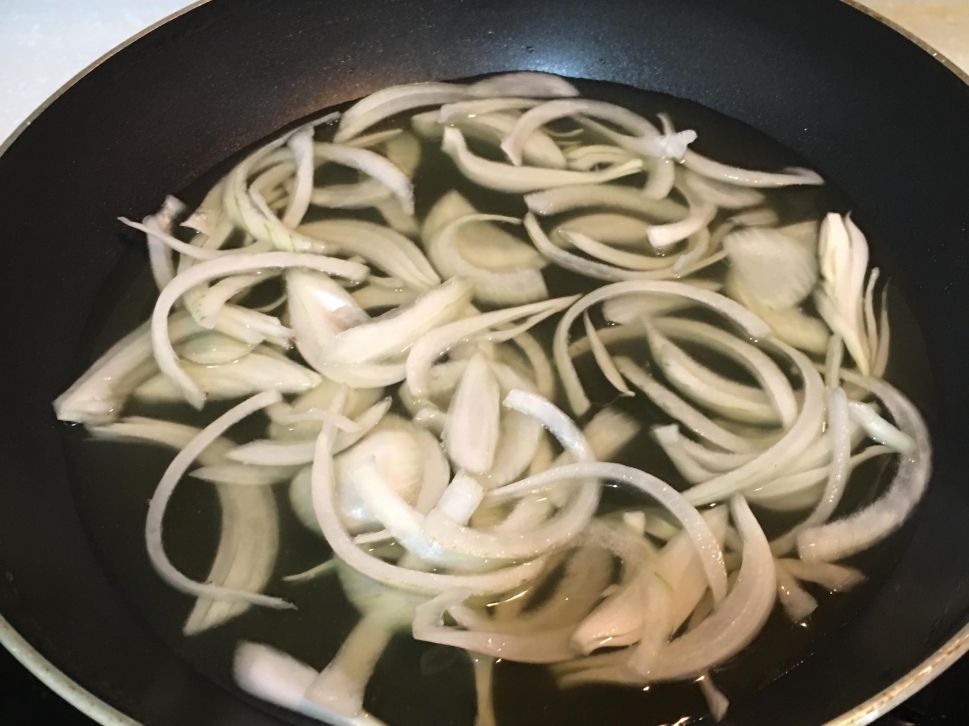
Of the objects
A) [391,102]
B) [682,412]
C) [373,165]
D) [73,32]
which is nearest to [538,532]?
[682,412]

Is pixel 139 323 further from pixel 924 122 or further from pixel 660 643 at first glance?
pixel 924 122

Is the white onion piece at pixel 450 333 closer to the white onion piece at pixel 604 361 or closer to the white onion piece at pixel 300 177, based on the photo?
the white onion piece at pixel 604 361

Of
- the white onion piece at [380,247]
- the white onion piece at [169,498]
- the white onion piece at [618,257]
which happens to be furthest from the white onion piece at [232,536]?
the white onion piece at [618,257]

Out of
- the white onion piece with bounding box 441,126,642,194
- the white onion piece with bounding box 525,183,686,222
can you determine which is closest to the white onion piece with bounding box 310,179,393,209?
the white onion piece with bounding box 441,126,642,194

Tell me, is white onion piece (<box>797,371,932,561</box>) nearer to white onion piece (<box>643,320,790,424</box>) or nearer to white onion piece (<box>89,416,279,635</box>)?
white onion piece (<box>643,320,790,424</box>)

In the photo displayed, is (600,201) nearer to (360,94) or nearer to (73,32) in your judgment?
(360,94)

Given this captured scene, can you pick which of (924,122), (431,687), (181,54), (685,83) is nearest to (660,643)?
(431,687)
